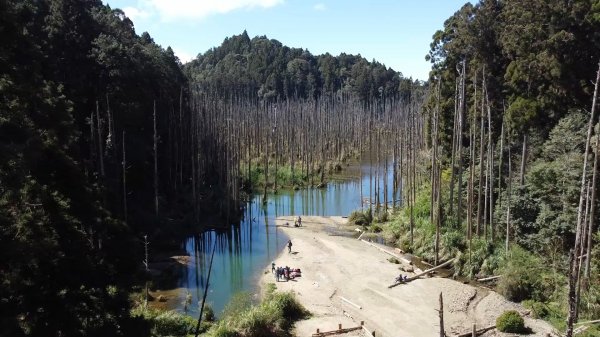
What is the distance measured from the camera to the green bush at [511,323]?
2122 centimetres

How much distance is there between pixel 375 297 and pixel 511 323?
6.90 meters

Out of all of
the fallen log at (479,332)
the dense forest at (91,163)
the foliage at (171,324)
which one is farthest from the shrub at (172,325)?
the fallen log at (479,332)

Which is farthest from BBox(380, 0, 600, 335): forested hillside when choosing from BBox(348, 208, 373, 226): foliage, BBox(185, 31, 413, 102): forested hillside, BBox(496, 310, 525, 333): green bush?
BBox(185, 31, 413, 102): forested hillside

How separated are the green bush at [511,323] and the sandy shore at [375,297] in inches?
16.7

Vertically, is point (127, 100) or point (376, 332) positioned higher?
point (127, 100)

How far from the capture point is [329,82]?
130250 millimetres

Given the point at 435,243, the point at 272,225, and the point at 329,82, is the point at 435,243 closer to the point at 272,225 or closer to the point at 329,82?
the point at 272,225

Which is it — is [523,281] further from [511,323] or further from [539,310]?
[511,323]

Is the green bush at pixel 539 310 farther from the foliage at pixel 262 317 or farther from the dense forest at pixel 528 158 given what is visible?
the foliage at pixel 262 317

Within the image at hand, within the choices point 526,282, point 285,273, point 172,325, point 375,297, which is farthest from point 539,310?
point 172,325

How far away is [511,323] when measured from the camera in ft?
69.8

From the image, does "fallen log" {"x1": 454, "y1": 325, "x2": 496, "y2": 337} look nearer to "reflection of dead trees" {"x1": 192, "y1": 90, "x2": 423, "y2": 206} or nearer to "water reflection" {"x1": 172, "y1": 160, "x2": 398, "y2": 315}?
"water reflection" {"x1": 172, "y1": 160, "x2": 398, "y2": 315}

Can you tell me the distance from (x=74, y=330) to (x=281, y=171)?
164 ft

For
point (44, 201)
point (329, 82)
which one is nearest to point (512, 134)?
point (44, 201)
